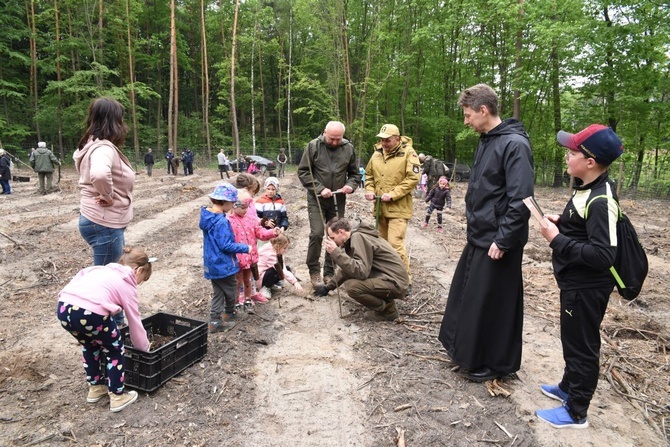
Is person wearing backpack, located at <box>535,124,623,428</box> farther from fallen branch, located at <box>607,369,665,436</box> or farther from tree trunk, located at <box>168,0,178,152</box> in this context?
tree trunk, located at <box>168,0,178,152</box>

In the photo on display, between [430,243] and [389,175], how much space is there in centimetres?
416

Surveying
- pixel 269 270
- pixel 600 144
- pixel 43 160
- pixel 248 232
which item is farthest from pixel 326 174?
pixel 43 160

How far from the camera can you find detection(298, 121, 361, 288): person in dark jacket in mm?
5152

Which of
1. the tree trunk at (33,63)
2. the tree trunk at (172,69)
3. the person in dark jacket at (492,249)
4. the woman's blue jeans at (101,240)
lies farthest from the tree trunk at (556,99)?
the tree trunk at (33,63)

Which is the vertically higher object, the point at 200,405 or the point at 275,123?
the point at 275,123

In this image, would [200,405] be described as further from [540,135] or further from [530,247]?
[540,135]

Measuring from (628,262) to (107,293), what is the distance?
327 cm

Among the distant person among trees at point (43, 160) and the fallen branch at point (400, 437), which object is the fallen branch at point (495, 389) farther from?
the distant person among trees at point (43, 160)

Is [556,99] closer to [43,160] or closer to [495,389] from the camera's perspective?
[495,389]

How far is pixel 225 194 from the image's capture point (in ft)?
12.8

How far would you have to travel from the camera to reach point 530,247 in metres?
8.57

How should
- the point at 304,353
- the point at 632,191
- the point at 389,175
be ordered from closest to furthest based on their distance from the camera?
the point at 304,353
the point at 389,175
the point at 632,191

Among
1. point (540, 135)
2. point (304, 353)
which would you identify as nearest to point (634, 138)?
point (540, 135)

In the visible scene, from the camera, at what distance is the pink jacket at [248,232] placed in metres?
4.44
